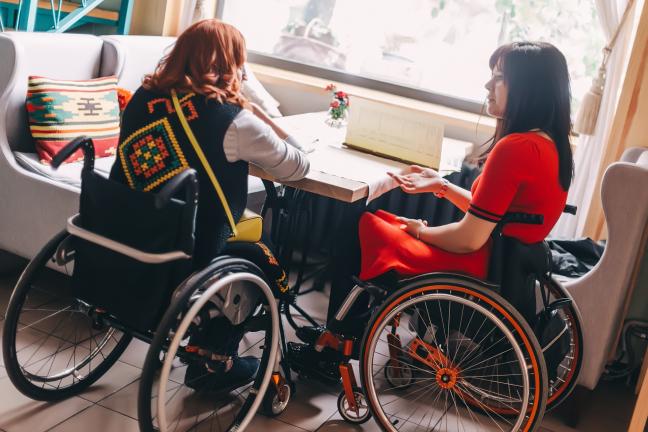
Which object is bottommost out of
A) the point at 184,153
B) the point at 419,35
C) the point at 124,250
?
the point at 124,250

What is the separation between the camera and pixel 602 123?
331 centimetres

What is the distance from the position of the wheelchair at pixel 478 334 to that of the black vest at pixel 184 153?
18.4 inches

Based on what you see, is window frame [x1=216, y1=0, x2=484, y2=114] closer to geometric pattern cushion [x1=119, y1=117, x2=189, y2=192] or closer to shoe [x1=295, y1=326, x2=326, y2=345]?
shoe [x1=295, y1=326, x2=326, y2=345]

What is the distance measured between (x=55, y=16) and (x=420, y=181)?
2129 mm

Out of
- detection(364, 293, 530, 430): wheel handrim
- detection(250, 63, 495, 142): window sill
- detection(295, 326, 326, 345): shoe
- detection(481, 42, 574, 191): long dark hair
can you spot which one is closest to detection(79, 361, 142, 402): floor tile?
detection(295, 326, 326, 345): shoe

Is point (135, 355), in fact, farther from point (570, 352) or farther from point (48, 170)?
point (570, 352)

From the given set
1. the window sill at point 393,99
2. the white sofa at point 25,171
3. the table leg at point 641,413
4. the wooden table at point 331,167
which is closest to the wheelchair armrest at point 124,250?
the wooden table at point 331,167

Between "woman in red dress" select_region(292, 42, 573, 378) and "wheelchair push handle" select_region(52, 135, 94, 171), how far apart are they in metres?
0.79

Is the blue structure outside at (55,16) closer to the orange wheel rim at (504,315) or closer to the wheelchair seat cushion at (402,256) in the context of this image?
the wheelchair seat cushion at (402,256)

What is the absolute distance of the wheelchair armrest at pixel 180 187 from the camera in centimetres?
161

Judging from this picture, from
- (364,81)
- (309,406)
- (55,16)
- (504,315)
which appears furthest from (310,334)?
(55,16)

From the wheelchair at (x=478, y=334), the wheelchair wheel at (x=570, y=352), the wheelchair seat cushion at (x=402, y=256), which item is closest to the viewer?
the wheelchair at (x=478, y=334)

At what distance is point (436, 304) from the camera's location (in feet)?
6.88

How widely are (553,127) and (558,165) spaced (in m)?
0.10
